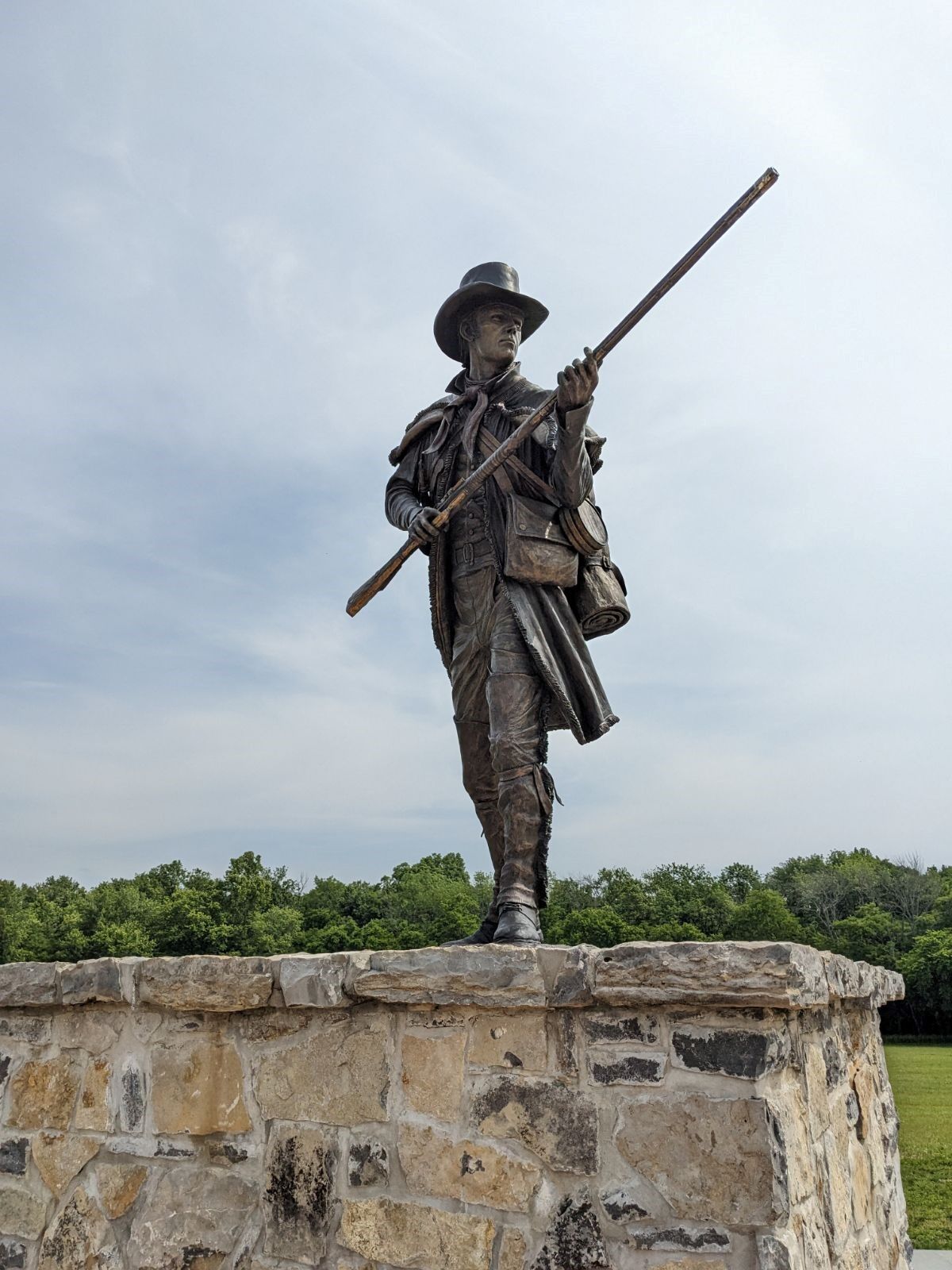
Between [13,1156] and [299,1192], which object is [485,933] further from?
[13,1156]

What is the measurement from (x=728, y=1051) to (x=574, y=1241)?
675mm

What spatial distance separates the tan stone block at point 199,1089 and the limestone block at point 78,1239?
39cm

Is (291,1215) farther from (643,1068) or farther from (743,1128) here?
(743,1128)

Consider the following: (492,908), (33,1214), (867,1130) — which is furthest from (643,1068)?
(33,1214)

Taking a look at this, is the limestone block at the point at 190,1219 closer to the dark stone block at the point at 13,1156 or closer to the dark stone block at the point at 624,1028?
the dark stone block at the point at 13,1156

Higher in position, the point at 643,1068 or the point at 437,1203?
the point at 643,1068

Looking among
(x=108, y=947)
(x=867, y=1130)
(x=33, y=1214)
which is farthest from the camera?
(x=108, y=947)

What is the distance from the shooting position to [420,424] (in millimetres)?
4332

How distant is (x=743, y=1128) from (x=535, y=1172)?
0.62 m

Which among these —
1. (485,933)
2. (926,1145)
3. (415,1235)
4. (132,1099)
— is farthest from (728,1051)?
(926,1145)

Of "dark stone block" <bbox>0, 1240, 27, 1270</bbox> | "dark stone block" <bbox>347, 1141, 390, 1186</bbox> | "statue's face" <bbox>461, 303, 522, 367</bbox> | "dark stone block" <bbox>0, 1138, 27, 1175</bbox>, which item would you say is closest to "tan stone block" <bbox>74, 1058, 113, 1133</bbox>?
"dark stone block" <bbox>0, 1138, 27, 1175</bbox>

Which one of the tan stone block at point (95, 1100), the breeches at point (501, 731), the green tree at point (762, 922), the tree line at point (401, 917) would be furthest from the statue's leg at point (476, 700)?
the green tree at point (762, 922)

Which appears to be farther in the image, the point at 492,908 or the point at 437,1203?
the point at 492,908

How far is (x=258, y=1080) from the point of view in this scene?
3.23m
